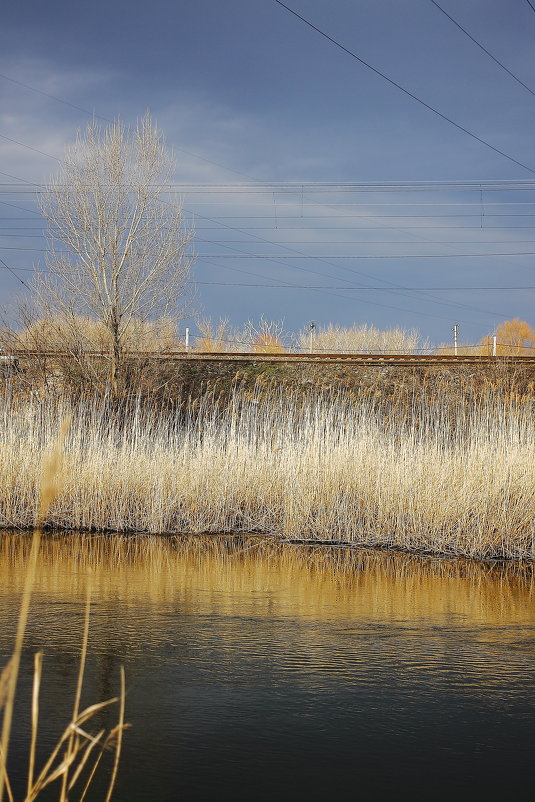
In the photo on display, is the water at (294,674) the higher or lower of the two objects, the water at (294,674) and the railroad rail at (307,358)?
the lower

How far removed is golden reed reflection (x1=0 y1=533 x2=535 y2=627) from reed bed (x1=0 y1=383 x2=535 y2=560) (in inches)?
12.7

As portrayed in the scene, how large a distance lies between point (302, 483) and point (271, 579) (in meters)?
2.15

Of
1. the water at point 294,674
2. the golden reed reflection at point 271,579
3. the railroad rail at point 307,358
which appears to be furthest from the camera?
the railroad rail at point 307,358

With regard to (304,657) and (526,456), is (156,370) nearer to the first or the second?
(526,456)

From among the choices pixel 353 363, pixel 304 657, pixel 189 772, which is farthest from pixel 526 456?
pixel 353 363

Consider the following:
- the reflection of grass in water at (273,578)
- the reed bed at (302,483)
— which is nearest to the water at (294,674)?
the reflection of grass in water at (273,578)

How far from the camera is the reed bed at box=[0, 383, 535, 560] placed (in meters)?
8.29

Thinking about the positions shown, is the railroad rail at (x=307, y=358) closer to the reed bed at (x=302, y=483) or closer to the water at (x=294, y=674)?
the reed bed at (x=302, y=483)

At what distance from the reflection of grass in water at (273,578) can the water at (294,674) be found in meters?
0.03

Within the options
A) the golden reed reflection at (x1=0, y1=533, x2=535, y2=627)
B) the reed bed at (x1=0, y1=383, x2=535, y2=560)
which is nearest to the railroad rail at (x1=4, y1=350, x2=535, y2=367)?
the reed bed at (x1=0, y1=383, x2=535, y2=560)

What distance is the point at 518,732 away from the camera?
3.55m

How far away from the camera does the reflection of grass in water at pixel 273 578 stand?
5.86 metres

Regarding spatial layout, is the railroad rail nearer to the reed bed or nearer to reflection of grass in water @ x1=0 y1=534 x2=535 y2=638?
the reed bed

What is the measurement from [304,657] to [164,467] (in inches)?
198
